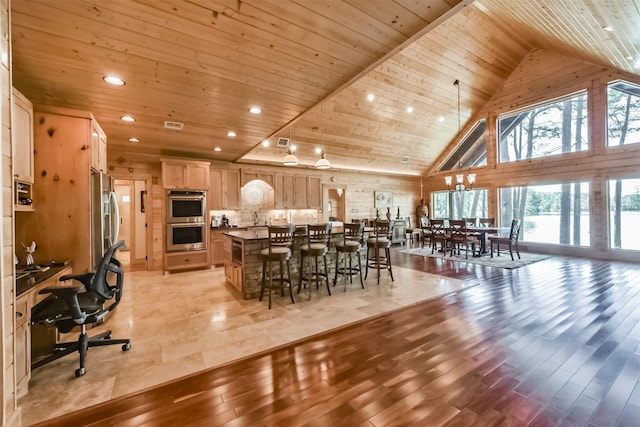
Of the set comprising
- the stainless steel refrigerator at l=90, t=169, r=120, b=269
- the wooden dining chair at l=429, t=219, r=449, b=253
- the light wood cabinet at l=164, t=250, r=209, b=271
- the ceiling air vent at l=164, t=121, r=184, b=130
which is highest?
the ceiling air vent at l=164, t=121, r=184, b=130

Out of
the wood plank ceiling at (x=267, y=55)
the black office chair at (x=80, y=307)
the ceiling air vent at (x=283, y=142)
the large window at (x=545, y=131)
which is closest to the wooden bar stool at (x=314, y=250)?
the wood plank ceiling at (x=267, y=55)

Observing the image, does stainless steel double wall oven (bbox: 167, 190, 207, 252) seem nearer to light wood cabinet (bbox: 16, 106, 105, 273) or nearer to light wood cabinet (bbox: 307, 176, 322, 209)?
light wood cabinet (bbox: 16, 106, 105, 273)

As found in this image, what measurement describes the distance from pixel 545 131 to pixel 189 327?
9.94m

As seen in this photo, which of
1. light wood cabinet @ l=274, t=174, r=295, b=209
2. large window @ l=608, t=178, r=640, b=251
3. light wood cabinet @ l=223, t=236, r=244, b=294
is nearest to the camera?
light wood cabinet @ l=223, t=236, r=244, b=294

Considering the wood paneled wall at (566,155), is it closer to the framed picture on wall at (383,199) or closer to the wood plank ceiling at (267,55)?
the wood plank ceiling at (267,55)

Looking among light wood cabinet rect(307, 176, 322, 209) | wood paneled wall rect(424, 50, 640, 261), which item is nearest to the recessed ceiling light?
light wood cabinet rect(307, 176, 322, 209)

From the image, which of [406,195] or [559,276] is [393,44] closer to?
[559,276]

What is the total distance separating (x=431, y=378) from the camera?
1982 millimetres

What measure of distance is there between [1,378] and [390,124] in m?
8.08

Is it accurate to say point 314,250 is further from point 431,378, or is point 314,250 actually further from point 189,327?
point 431,378

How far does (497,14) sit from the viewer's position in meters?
5.63

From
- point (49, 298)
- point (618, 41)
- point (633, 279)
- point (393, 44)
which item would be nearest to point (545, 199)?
point (633, 279)

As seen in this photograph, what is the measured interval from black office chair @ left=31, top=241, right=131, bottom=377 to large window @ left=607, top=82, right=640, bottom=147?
10061 millimetres

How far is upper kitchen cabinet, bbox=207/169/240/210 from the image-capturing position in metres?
6.68
